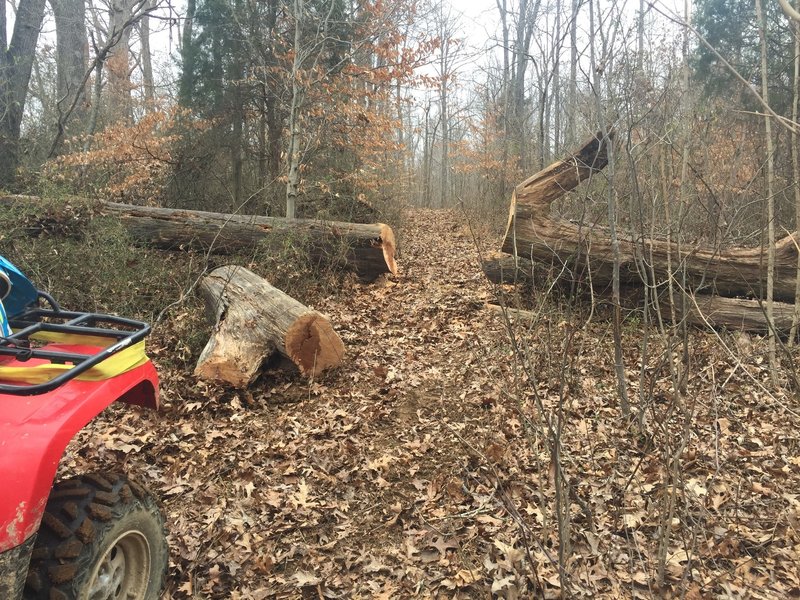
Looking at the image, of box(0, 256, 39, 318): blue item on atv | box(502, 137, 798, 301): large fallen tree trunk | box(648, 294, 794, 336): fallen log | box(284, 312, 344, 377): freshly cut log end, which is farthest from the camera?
box(502, 137, 798, 301): large fallen tree trunk

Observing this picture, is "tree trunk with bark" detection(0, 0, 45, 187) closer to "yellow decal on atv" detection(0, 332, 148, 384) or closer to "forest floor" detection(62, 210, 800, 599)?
"forest floor" detection(62, 210, 800, 599)

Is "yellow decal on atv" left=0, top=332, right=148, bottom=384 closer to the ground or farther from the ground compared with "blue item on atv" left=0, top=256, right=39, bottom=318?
closer to the ground

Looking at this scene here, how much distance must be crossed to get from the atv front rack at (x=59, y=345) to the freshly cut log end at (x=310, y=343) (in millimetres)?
2650

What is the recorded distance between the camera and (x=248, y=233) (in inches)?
351

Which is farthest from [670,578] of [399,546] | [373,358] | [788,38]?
[788,38]

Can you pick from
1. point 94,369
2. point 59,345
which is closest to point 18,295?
point 59,345

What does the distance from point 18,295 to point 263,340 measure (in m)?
2.99

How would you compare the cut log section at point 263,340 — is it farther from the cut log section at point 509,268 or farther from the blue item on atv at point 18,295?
the cut log section at point 509,268

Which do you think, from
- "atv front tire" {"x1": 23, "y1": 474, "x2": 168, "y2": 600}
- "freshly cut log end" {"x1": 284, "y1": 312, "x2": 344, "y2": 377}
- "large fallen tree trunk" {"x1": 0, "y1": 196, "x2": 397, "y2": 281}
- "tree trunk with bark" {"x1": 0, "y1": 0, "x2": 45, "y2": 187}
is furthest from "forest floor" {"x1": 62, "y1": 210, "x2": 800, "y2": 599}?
"tree trunk with bark" {"x1": 0, "y1": 0, "x2": 45, "y2": 187}

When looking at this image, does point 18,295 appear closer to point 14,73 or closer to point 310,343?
point 310,343

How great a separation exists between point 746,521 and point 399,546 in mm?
2553

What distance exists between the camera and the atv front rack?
6.42 ft

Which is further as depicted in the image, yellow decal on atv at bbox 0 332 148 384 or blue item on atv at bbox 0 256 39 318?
blue item on atv at bbox 0 256 39 318

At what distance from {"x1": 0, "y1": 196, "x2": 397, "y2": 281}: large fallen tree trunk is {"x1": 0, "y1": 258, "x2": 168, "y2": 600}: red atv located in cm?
611
